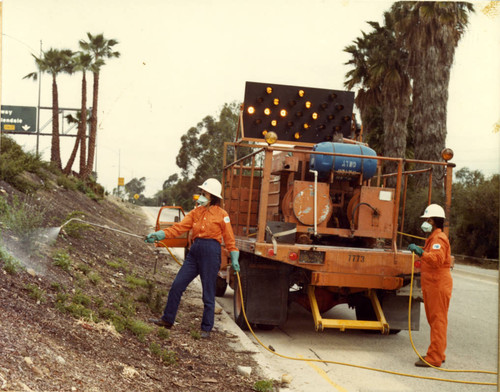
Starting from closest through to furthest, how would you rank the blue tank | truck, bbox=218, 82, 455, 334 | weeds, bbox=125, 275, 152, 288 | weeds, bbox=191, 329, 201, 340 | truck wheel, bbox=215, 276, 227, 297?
weeds, bbox=191, 329, 201, 340 → truck, bbox=218, 82, 455, 334 → the blue tank → weeds, bbox=125, 275, 152, 288 → truck wheel, bbox=215, 276, 227, 297

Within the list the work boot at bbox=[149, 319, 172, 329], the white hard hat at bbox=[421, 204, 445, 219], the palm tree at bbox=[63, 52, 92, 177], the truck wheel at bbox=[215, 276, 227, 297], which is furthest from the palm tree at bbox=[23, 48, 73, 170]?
the truck wheel at bbox=[215, 276, 227, 297]

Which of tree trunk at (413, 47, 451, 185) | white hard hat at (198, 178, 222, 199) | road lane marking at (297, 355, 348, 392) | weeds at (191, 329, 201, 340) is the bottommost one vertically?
road lane marking at (297, 355, 348, 392)

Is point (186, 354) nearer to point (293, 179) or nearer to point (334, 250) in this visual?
point (334, 250)

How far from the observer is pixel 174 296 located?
Answer: 297 inches

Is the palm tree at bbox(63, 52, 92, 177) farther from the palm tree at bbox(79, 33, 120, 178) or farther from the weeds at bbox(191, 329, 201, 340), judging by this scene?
the weeds at bbox(191, 329, 201, 340)

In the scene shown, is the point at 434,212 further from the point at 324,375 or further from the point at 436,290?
the point at 324,375

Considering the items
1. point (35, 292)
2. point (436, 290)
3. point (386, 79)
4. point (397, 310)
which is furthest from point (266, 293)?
point (386, 79)

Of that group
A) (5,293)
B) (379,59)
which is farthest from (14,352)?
(379,59)

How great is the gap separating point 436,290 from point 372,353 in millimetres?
1278

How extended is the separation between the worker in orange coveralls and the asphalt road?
0.78 ft

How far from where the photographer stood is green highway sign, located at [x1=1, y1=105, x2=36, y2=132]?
6369mm

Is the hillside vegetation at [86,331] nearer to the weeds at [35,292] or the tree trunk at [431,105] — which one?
the weeds at [35,292]

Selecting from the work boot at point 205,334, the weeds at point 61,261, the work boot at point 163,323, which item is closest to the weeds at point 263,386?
the work boot at point 205,334

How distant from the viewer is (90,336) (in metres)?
5.88
